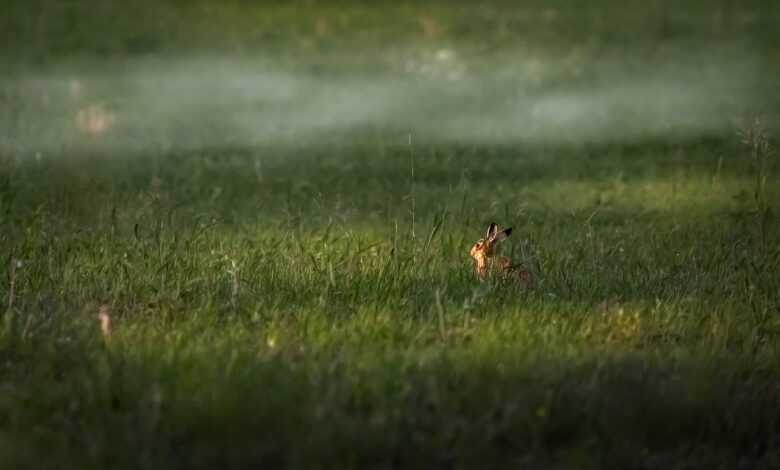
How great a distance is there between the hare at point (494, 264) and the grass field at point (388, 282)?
0.12m

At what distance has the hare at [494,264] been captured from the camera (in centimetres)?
718

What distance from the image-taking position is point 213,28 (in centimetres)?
2519

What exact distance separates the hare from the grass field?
125mm

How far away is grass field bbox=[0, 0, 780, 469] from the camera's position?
5.15m

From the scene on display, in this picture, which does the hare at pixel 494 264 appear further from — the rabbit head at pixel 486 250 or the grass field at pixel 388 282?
the grass field at pixel 388 282

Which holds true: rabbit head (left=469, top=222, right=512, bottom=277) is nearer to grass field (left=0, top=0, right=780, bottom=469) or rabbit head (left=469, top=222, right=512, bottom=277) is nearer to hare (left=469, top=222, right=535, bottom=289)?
hare (left=469, top=222, right=535, bottom=289)

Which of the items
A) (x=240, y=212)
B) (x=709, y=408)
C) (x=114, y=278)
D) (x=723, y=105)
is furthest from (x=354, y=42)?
(x=709, y=408)

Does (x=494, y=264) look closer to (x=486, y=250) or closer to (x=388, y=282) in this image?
(x=486, y=250)

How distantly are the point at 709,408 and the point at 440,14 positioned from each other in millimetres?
21263

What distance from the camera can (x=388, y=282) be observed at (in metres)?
7.08

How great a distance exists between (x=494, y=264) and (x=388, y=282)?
57cm

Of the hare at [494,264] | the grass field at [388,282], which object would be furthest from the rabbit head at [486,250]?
the grass field at [388,282]

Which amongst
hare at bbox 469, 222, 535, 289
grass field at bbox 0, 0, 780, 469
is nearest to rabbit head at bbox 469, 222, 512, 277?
hare at bbox 469, 222, 535, 289

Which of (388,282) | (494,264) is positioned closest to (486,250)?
(494,264)
